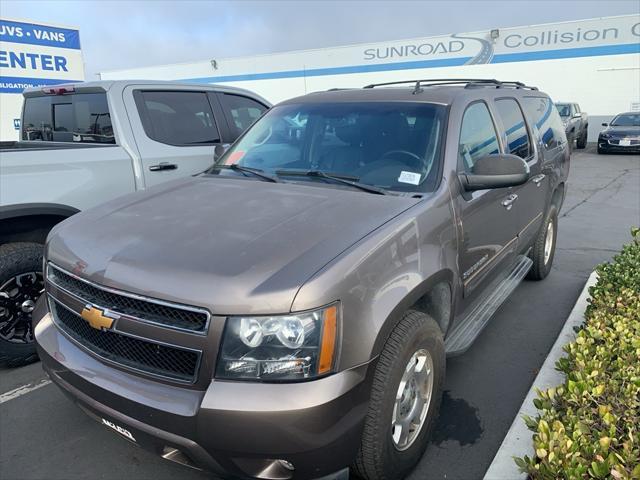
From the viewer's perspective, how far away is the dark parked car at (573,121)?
58.0 ft

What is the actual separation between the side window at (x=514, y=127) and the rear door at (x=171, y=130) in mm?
2727

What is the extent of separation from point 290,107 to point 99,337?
2.26 meters

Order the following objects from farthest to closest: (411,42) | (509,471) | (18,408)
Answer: (411,42) < (18,408) < (509,471)

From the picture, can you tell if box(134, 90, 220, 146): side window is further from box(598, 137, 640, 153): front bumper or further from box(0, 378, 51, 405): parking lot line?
box(598, 137, 640, 153): front bumper

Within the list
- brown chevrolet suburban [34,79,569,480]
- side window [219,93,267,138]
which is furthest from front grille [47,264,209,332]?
side window [219,93,267,138]

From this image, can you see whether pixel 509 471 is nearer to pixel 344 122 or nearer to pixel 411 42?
pixel 344 122

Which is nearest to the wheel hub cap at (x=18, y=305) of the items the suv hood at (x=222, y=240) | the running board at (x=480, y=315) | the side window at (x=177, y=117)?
the suv hood at (x=222, y=240)

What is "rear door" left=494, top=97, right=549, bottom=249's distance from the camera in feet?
12.8

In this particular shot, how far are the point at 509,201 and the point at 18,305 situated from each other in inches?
143

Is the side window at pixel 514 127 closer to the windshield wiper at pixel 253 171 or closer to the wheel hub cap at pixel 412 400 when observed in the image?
the windshield wiper at pixel 253 171

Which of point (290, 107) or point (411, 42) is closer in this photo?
point (290, 107)

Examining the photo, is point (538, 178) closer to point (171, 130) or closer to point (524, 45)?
point (171, 130)

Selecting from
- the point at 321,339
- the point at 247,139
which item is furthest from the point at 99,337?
the point at 247,139

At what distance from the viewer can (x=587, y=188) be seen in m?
11.5
